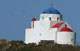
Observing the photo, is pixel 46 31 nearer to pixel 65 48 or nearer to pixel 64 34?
pixel 64 34

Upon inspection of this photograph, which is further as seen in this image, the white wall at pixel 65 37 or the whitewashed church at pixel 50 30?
the whitewashed church at pixel 50 30

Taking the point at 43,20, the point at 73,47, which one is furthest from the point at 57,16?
the point at 73,47

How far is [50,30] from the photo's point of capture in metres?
50.2

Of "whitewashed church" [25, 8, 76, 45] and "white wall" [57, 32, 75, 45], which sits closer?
"white wall" [57, 32, 75, 45]

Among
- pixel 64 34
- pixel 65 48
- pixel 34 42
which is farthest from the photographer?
pixel 34 42

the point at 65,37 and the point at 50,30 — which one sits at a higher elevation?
the point at 50,30

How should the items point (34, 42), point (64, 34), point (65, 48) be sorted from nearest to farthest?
point (65, 48) → point (64, 34) → point (34, 42)

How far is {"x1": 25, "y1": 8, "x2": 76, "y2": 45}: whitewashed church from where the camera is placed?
159ft

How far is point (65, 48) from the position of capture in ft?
144

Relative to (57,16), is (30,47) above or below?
below

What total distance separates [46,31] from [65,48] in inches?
278

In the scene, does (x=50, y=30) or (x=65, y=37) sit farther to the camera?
(x=50, y=30)

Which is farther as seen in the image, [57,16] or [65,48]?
[57,16]

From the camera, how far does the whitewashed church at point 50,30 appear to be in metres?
48.6
